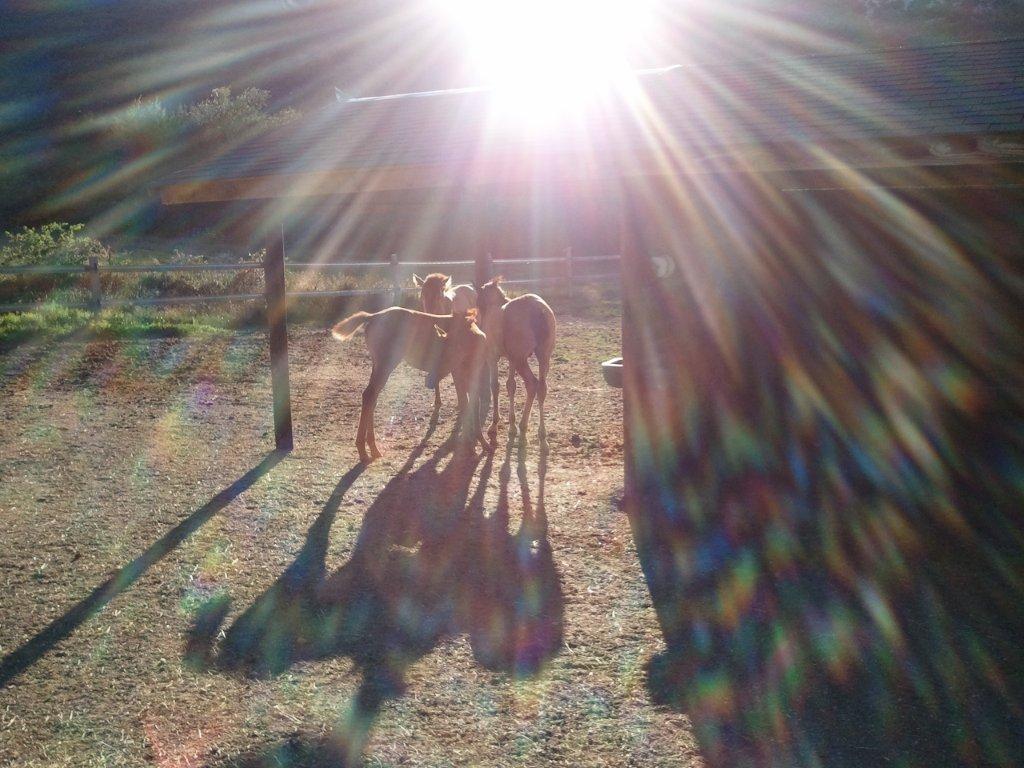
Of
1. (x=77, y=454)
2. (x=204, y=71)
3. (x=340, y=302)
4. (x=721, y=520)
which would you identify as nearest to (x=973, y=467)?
(x=721, y=520)

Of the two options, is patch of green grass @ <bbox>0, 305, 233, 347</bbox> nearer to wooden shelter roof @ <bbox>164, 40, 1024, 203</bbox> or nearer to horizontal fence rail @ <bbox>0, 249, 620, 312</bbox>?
horizontal fence rail @ <bbox>0, 249, 620, 312</bbox>

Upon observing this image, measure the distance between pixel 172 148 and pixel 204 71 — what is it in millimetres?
11652

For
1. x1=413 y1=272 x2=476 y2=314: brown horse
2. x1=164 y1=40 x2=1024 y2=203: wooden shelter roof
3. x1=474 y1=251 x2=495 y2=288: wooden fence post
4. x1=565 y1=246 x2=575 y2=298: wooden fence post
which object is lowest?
x1=565 y1=246 x2=575 y2=298: wooden fence post

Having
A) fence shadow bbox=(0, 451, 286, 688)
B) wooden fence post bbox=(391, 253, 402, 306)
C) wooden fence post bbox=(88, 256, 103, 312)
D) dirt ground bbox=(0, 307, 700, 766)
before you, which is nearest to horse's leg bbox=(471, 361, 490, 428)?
dirt ground bbox=(0, 307, 700, 766)

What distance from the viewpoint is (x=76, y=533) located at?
637cm

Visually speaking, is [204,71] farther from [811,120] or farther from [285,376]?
[811,120]

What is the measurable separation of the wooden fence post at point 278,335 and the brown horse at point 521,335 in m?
1.77

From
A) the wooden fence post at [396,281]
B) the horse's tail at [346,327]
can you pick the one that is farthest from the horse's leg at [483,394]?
the wooden fence post at [396,281]

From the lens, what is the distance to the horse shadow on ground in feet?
14.6

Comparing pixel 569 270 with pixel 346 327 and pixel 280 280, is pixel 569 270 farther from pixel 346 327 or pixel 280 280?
pixel 346 327

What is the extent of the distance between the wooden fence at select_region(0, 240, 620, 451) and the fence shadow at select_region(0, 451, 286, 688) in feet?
3.55

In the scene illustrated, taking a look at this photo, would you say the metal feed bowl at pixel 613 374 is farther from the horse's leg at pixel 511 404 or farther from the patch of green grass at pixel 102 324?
the patch of green grass at pixel 102 324

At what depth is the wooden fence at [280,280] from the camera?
28.4ft

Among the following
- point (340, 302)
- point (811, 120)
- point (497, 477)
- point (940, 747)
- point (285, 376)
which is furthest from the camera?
point (340, 302)
